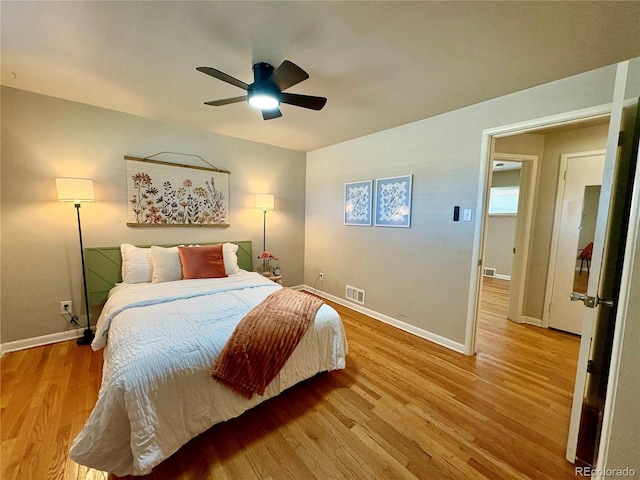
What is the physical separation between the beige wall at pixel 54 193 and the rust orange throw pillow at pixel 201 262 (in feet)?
1.79

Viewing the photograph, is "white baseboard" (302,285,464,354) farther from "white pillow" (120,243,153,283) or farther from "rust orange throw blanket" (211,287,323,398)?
"white pillow" (120,243,153,283)

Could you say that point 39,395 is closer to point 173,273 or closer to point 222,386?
point 173,273

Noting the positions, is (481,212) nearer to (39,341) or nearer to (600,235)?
(600,235)

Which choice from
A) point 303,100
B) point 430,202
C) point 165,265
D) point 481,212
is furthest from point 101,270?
point 481,212

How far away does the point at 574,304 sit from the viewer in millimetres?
2955

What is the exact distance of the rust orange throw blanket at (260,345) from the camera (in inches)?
60.3

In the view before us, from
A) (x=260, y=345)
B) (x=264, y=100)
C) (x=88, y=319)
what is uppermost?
(x=264, y=100)

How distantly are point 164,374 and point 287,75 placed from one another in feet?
6.25

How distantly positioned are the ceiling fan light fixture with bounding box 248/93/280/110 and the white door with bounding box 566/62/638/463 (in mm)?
1962

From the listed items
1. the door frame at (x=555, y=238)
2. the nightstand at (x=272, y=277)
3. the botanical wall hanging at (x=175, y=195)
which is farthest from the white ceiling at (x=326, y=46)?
the nightstand at (x=272, y=277)

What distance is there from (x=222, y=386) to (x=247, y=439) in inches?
14.5

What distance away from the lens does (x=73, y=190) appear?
7.75 feet

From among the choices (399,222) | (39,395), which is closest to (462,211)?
(399,222)

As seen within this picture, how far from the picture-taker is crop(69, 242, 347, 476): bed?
1.22 meters
